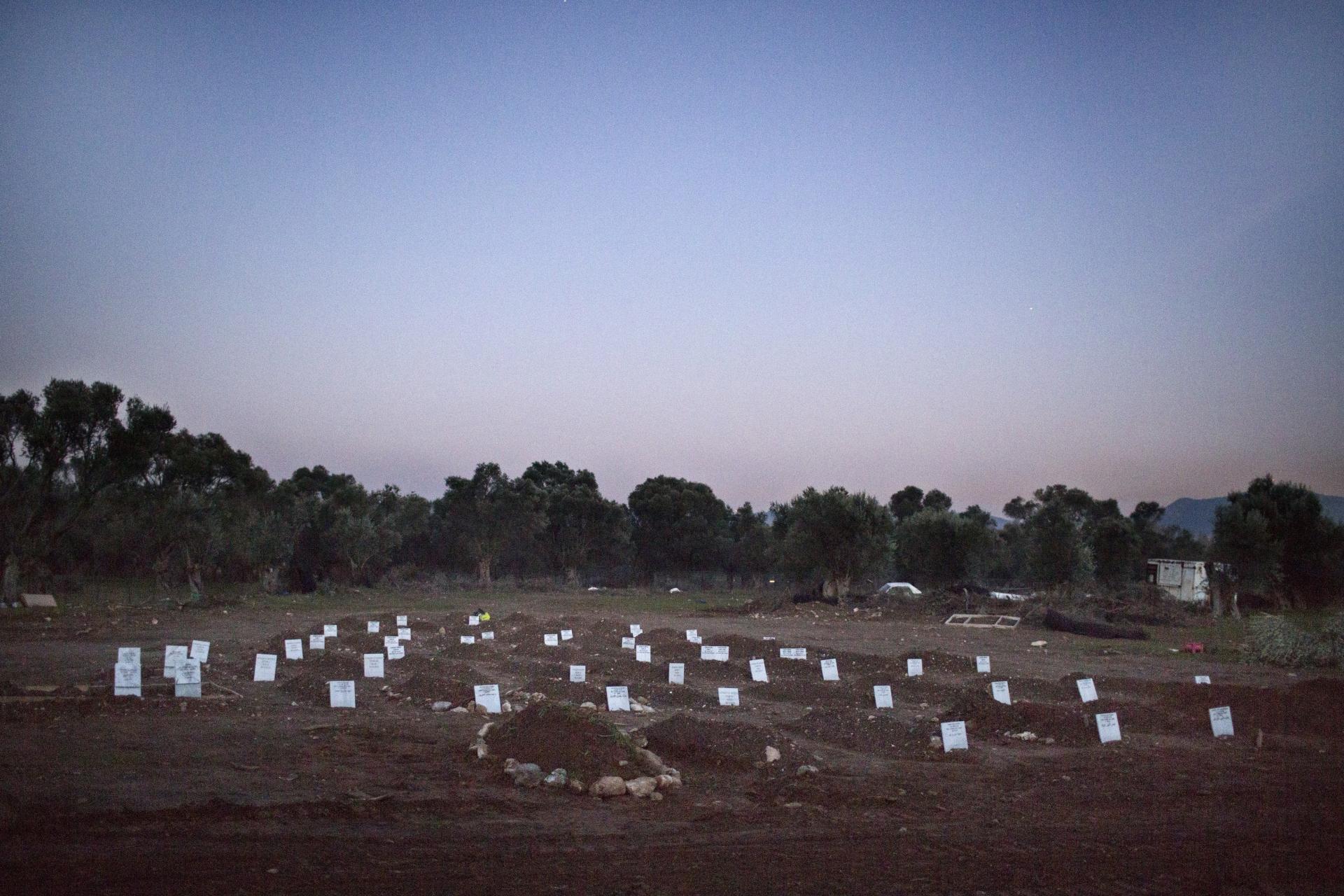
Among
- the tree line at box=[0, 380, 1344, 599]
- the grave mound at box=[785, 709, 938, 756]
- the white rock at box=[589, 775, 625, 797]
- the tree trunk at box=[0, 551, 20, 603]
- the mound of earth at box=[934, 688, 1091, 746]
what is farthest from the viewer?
the tree line at box=[0, 380, 1344, 599]

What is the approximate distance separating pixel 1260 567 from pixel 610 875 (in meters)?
46.2

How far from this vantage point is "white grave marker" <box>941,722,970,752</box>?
42.4ft

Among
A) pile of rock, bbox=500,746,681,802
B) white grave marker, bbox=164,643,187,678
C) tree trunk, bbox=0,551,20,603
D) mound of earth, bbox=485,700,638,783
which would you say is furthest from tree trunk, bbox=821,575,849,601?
pile of rock, bbox=500,746,681,802

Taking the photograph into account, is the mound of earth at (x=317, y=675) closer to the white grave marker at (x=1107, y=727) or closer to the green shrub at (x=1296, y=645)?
the white grave marker at (x=1107, y=727)

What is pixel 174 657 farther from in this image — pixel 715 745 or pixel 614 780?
pixel 715 745

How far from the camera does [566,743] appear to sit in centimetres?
1105

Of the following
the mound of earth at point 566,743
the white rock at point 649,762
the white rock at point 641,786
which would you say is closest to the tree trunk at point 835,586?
the mound of earth at point 566,743

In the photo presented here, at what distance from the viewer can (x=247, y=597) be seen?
43156 mm

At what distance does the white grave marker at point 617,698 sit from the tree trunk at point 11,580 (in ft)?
104

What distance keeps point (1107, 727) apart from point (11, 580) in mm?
39008

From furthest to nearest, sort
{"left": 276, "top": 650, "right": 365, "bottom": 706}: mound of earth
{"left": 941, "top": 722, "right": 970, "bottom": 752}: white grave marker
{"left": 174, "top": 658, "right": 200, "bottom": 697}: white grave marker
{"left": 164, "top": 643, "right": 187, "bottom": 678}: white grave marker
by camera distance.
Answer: {"left": 276, "top": 650, "right": 365, "bottom": 706}: mound of earth < {"left": 164, "top": 643, "right": 187, "bottom": 678}: white grave marker < {"left": 174, "top": 658, "right": 200, "bottom": 697}: white grave marker < {"left": 941, "top": 722, "right": 970, "bottom": 752}: white grave marker

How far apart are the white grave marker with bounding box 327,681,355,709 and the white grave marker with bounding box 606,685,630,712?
4.39 metres

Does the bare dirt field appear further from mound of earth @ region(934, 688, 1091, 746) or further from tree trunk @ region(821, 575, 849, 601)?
tree trunk @ region(821, 575, 849, 601)

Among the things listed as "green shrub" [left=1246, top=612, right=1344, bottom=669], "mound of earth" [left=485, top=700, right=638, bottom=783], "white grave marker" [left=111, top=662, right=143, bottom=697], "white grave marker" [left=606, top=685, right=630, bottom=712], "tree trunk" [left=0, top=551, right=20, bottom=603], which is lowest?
"green shrub" [left=1246, top=612, right=1344, bottom=669]
